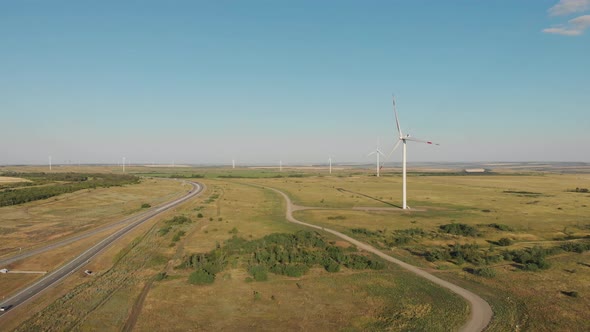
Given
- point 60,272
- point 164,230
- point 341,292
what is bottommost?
point 341,292

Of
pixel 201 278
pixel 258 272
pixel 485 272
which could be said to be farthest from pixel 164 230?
pixel 485 272

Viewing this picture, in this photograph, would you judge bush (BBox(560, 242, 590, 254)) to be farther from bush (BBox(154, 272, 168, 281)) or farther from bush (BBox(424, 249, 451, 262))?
bush (BBox(154, 272, 168, 281))

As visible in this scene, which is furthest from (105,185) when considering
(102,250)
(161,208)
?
(102,250)

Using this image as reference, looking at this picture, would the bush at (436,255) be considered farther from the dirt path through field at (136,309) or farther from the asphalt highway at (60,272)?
the asphalt highway at (60,272)

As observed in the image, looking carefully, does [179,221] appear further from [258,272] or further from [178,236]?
[258,272]

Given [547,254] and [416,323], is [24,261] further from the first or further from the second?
[547,254]

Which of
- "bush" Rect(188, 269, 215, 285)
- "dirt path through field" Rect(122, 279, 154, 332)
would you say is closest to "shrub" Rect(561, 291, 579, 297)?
"bush" Rect(188, 269, 215, 285)

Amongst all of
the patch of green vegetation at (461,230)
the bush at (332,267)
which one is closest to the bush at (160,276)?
the bush at (332,267)

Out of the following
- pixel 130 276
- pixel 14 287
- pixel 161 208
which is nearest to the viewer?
pixel 14 287
